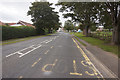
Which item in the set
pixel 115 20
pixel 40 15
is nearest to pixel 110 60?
pixel 115 20

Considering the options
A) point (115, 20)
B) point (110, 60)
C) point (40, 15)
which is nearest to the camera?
point (110, 60)

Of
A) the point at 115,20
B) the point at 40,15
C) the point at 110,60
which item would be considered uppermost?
the point at 40,15

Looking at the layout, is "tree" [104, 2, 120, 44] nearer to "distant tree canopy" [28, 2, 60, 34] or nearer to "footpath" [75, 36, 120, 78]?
"footpath" [75, 36, 120, 78]

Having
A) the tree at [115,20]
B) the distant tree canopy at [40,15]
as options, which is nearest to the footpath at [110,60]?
the tree at [115,20]

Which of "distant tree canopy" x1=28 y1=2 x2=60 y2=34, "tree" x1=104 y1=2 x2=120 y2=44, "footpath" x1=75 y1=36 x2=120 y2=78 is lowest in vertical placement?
"footpath" x1=75 y1=36 x2=120 y2=78

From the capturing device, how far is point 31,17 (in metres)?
38.8

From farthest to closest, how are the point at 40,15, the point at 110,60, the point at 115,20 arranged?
the point at 40,15
the point at 115,20
the point at 110,60

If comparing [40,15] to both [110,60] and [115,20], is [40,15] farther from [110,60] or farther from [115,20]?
[110,60]

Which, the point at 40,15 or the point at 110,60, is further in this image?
the point at 40,15

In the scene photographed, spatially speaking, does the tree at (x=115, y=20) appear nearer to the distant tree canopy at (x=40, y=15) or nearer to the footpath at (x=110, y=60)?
the footpath at (x=110, y=60)

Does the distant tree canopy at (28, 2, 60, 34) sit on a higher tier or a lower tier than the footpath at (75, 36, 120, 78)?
higher

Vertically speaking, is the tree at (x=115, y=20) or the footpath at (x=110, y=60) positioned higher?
the tree at (x=115, y=20)

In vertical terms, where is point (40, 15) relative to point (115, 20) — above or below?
above

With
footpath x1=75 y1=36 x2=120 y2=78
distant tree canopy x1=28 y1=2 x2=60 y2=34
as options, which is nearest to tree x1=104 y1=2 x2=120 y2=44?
footpath x1=75 y1=36 x2=120 y2=78
